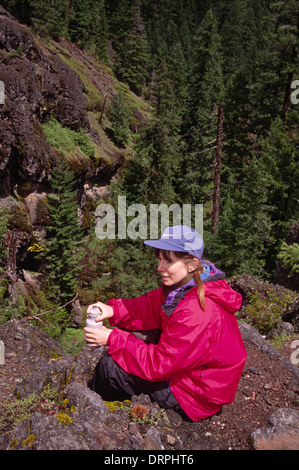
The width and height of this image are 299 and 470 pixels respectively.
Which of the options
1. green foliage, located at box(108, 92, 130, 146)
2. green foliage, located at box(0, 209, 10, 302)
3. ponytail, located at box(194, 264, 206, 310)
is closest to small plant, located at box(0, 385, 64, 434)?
ponytail, located at box(194, 264, 206, 310)

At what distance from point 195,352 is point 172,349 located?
0.24m

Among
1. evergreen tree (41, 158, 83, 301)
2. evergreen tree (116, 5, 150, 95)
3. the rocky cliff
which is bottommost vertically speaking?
evergreen tree (41, 158, 83, 301)

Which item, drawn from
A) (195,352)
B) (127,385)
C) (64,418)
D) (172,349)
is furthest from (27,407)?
(195,352)

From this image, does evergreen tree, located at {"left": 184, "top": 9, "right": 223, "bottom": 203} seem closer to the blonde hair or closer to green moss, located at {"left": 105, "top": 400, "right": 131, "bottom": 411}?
the blonde hair

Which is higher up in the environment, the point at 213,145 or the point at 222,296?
the point at 213,145

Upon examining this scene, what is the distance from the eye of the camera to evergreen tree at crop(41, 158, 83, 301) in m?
18.3

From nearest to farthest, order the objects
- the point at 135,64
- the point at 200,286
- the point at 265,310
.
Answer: the point at 200,286, the point at 265,310, the point at 135,64

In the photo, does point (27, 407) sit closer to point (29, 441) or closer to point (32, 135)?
point (29, 441)

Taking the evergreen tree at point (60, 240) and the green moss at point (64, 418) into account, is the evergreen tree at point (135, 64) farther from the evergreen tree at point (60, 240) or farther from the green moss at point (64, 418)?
the green moss at point (64, 418)

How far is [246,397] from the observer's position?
4254 mm

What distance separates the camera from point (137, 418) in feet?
11.1
